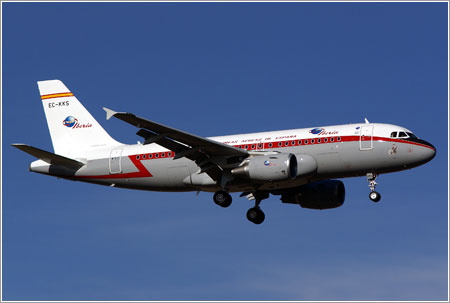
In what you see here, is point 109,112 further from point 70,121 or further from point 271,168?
point 70,121

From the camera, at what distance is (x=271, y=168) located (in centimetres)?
4022

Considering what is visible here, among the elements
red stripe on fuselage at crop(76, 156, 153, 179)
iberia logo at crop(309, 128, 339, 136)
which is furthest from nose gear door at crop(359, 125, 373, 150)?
red stripe on fuselage at crop(76, 156, 153, 179)

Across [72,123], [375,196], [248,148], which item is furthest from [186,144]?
[72,123]

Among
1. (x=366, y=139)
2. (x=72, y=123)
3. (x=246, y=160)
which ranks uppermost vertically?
(x=72, y=123)

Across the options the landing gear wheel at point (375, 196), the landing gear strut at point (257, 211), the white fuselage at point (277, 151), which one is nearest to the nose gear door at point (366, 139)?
the white fuselage at point (277, 151)

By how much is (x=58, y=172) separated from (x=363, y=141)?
16763mm

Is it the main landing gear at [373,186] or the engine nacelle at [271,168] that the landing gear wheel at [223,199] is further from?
the main landing gear at [373,186]

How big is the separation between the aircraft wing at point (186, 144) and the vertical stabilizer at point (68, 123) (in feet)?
23.0

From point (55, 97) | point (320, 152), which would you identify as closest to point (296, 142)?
point (320, 152)

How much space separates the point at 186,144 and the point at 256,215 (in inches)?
248

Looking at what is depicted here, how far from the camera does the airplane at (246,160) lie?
1591 inches

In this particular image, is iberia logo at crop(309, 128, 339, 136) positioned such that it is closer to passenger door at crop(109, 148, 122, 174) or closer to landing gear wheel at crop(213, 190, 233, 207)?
landing gear wheel at crop(213, 190, 233, 207)

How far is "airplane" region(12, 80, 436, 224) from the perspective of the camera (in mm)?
40406

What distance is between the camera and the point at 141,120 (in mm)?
37312
